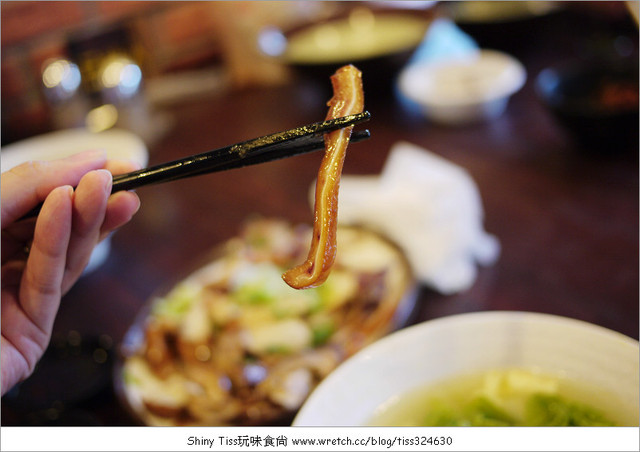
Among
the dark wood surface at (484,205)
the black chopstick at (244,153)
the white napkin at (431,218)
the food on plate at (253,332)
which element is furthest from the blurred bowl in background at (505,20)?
the black chopstick at (244,153)

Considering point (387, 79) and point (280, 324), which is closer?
point (280, 324)

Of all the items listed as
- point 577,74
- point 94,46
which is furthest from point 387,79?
point 94,46

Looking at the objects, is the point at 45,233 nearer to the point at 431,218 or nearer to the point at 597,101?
the point at 431,218

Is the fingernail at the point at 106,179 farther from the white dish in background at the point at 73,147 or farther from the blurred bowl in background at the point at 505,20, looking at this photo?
the blurred bowl in background at the point at 505,20

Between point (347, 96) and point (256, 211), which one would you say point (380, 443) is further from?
point (256, 211)

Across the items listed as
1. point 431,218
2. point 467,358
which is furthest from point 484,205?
point 467,358

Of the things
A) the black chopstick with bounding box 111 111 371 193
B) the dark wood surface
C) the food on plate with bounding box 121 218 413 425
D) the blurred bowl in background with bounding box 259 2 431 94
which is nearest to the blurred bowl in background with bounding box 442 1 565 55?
the dark wood surface
